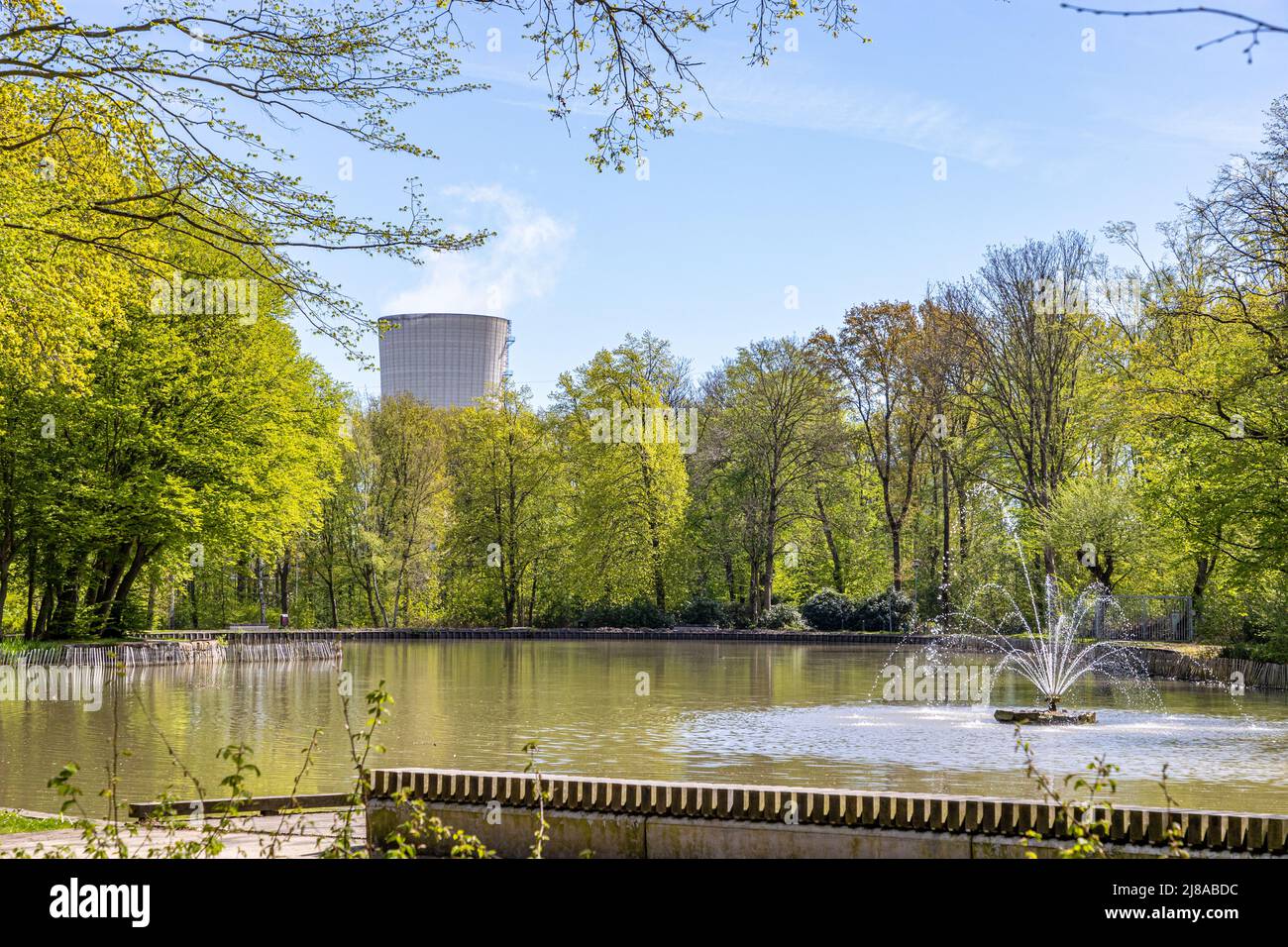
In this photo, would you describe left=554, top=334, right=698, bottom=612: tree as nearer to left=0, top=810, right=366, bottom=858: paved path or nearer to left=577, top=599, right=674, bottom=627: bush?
left=577, top=599, right=674, bottom=627: bush

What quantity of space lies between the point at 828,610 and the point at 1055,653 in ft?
55.9

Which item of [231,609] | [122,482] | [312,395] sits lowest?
[231,609]

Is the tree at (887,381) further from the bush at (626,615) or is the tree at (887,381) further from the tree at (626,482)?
the bush at (626,615)

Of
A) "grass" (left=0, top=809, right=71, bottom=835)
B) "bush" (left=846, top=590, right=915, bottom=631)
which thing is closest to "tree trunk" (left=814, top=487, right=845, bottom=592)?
"bush" (left=846, top=590, right=915, bottom=631)

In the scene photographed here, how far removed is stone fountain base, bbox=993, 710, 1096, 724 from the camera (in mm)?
19812

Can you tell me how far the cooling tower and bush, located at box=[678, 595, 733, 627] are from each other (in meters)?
36.9

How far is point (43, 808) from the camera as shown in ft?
40.9

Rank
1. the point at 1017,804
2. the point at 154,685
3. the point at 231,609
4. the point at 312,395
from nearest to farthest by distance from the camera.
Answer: the point at 1017,804 → the point at 154,685 → the point at 312,395 → the point at 231,609

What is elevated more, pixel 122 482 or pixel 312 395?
pixel 312 395

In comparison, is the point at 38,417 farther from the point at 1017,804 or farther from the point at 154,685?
the point at 1017,804

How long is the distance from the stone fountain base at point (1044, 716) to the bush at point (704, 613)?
1388 inches

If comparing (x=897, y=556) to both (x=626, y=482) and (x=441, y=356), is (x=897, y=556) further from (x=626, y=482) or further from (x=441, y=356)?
(x=441, y=356)

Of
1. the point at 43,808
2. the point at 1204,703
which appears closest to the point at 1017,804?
the point at 43,808
